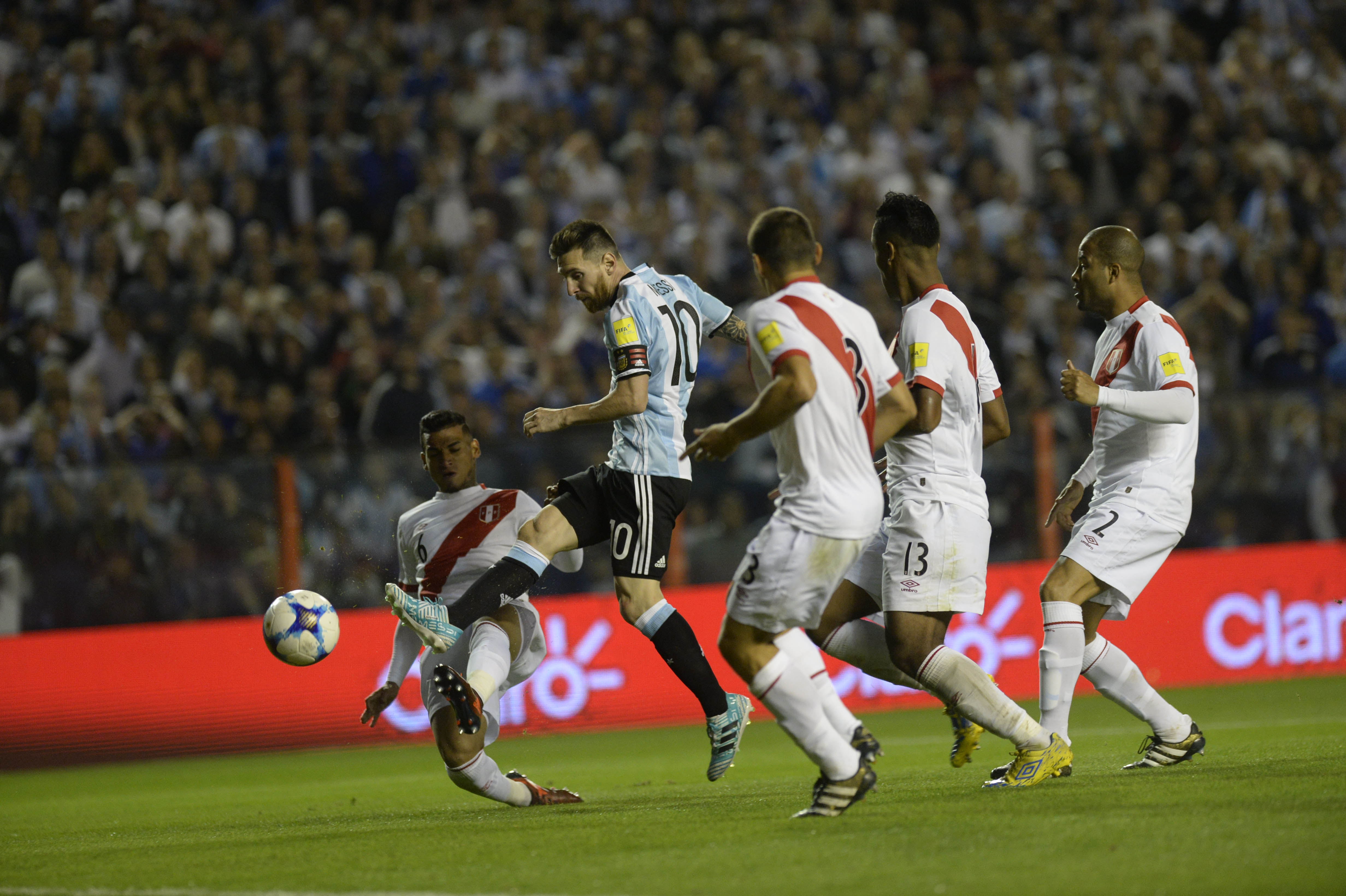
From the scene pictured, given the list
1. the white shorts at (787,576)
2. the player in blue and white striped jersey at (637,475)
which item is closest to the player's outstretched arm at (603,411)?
the player in blue and white striped jersey at (637,475)

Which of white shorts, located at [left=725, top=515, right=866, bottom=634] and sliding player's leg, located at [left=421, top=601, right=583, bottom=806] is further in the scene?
sliding player's leg, located at [left=421, top=601, right=583, bottom=806]

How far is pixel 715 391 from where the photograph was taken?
12.4 meters

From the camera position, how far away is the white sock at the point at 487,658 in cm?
641

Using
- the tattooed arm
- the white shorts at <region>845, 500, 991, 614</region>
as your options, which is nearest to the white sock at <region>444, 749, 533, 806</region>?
the white shorts at <region>845, 500, 991, 614</region>

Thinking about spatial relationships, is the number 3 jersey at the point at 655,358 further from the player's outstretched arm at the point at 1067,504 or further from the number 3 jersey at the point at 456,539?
the player's outstretched arm at the point at 1067,504

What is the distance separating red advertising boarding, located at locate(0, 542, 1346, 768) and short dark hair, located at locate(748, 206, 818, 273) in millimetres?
6017

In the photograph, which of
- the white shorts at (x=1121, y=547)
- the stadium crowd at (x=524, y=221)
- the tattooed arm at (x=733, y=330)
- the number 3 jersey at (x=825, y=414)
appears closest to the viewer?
the number 3 jersey at (x=825, y=414)

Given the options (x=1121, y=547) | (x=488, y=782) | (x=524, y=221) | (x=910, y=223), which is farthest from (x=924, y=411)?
(x=524, y=221)

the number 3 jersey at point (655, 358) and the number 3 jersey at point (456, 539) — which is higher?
the number 3 jersey at point (655, 358)

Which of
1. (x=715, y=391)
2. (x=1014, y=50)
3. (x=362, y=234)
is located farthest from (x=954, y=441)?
(x=1014, y=50)

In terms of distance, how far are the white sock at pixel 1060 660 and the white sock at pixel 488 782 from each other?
2235mm

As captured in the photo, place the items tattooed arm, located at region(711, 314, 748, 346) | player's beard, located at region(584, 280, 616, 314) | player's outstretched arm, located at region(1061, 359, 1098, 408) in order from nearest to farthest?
player's outstretched arm, located at region(1061, 359, 1098, 408) < player's beard, located at region(584, 280, 616, 314) < tattooed arm, located at region(711, 314, 748, 346)

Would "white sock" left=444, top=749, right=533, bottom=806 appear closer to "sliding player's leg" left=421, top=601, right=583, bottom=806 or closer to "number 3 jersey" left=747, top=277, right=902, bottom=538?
"sliding player's leg" left=421, top=601, right=583, bottom=806

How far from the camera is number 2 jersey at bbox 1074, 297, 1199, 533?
21.1 feet
